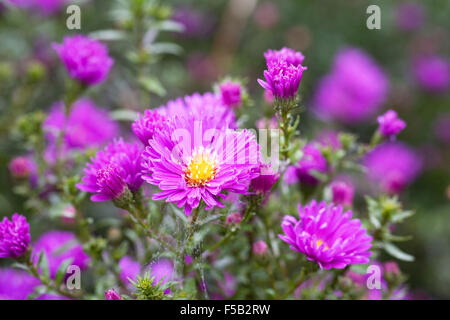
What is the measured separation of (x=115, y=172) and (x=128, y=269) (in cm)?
34

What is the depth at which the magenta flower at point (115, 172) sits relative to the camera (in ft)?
2.57

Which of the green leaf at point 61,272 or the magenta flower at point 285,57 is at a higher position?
the magenta flower at point 285,57

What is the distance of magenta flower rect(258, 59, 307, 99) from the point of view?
771mm

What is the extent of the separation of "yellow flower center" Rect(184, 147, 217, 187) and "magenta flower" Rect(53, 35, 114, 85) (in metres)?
0.41

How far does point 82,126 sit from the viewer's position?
151 centimetres

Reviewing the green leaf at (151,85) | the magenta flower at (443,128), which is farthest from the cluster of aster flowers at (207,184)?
the magenta flower at (443,128)

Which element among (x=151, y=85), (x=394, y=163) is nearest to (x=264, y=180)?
(x=151, y=85)

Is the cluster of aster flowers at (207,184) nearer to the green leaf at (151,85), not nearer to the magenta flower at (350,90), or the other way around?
the green leaf at (151,85)

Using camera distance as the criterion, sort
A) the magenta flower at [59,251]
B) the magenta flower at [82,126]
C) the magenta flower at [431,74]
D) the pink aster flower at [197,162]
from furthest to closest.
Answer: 1. the magenta flower at [431,74]
2. the magenta flower at [82,126]
3. the magenta flower at [59,251]
4. the pink aster flower at [197,162]

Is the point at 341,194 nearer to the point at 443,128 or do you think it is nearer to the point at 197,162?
the point at 197,162

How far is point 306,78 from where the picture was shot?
2.10 m

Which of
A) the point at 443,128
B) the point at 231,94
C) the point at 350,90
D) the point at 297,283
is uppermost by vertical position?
the point at 350,90

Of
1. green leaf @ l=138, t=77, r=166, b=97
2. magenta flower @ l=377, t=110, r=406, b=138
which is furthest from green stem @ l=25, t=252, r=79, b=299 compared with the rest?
magenta flower @ l=377, t=110, r=406, b=138

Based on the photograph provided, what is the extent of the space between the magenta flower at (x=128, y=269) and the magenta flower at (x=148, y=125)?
1.10ft
